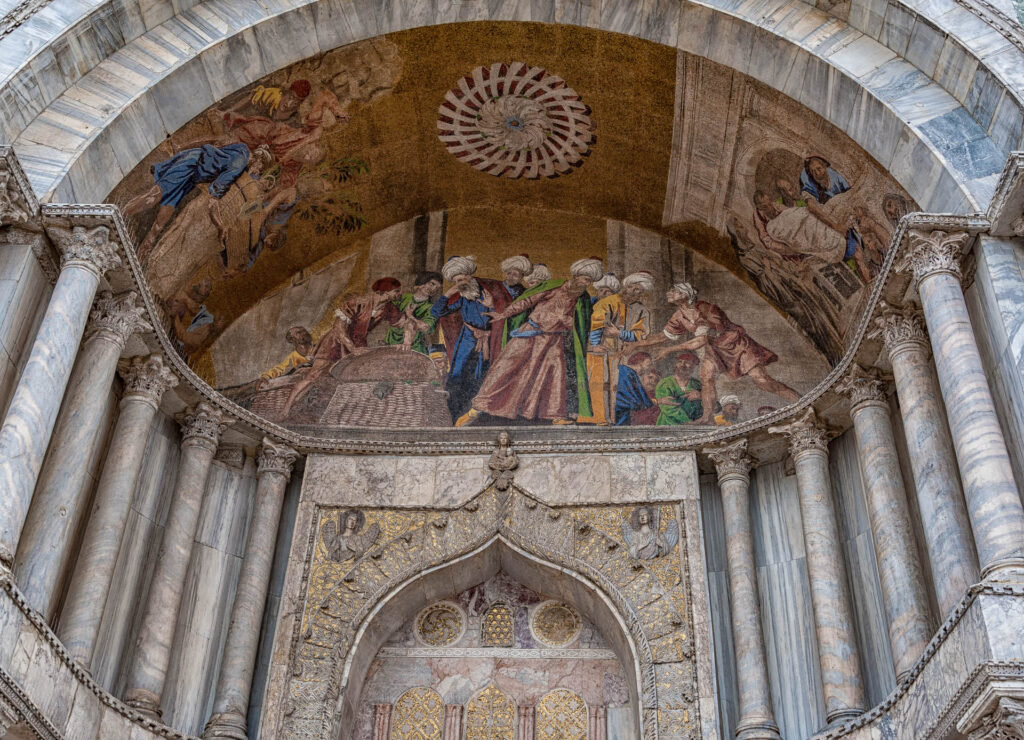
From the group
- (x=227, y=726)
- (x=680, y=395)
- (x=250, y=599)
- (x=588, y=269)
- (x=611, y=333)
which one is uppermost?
(x=588, y=269)

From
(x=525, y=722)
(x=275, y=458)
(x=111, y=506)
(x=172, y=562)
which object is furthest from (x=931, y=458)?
(x=111, y=506)

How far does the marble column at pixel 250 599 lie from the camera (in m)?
9.38

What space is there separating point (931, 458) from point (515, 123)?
549 cm

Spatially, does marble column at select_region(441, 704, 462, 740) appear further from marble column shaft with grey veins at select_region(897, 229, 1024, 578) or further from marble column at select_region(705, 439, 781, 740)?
marble column shaft with grey veins at select_region(897, 229, 1024, 578)

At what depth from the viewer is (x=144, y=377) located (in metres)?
9.86

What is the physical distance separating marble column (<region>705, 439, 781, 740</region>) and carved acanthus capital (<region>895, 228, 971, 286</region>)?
8.88 ft

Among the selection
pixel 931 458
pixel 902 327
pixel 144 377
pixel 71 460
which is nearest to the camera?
pixel 931 458

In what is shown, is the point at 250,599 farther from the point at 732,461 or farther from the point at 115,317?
the point at 732,461

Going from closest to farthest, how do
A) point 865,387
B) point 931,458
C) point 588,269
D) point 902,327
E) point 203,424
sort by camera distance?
point 931,458 < point 902,327 < point 865,387 < point 203,424 < point 588,269

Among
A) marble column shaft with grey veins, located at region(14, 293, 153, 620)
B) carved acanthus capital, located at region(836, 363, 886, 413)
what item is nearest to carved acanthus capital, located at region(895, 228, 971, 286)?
carved acanthus capital, located at region(836, 363, 886, 413)

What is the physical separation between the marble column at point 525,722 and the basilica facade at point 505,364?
4 cm

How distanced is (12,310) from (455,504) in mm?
4204

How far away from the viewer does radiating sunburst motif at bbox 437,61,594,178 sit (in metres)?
11.3

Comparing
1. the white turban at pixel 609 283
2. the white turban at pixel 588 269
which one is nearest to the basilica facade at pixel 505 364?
the white turban at pixel 588 269
